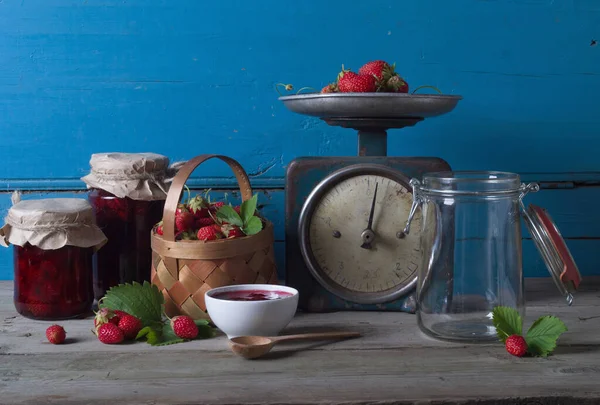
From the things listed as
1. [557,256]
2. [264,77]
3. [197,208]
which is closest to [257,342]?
[197,208]

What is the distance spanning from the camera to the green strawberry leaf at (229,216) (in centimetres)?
136

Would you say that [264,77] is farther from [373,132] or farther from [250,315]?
[250,315]

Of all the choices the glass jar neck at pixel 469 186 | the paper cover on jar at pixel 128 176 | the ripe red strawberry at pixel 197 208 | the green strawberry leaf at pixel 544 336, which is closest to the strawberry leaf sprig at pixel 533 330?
the green strawberry leaf at pixel 544 336

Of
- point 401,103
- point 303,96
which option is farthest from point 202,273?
A: point 401,103

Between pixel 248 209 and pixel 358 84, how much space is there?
0.32m

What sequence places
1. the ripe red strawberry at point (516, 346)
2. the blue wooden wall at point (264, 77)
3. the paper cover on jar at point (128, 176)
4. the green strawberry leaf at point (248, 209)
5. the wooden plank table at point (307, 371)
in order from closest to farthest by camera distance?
the wooden plank table at point (307, 371) < the ripe red strawberry at point (516, 346) < the green strawberry leaf at point (248, 209) < the paper cover on jar at point (128, 176) < the blue wooden wall at point (264, 77)

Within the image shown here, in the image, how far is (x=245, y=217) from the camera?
53.9 inches

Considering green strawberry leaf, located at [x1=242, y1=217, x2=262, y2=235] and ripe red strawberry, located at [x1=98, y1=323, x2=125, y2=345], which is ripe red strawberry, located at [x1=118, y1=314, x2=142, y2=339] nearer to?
ripe red strawberry, located at [x1=98, y1=323, x2=125, y2=345]

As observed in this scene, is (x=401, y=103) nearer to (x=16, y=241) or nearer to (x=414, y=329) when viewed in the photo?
(x=414, y=329)

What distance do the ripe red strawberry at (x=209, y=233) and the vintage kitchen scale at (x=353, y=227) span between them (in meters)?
0.16

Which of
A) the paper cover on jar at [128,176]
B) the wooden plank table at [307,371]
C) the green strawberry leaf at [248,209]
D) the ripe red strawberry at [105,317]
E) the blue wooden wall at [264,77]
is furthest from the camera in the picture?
the blue wooden wall at [264,77]

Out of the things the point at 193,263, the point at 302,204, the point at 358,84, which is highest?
the point at 358,84

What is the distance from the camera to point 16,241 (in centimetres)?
135

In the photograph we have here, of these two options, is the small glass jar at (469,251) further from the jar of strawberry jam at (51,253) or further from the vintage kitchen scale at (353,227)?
the jar of strawberry jam at (51,253)
